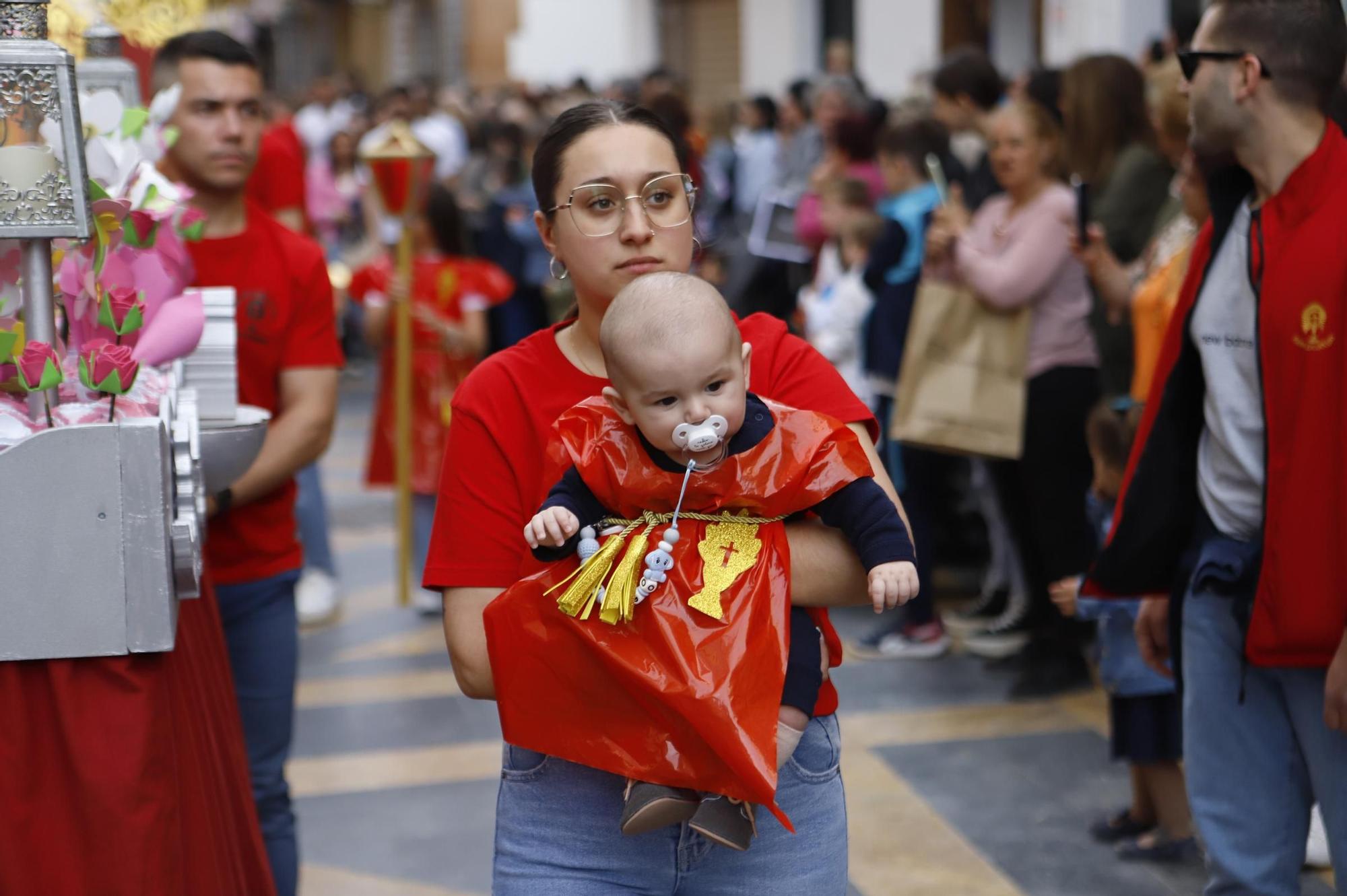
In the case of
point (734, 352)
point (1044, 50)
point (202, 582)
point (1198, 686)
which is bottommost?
point (1198, 686)

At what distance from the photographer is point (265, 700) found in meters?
3.74

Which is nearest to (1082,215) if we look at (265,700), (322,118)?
(265,700)

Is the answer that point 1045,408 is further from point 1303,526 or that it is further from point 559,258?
point 559,258

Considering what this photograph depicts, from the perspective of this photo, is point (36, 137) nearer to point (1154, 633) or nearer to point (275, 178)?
point (1154, 633)

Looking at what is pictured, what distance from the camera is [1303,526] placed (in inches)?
114

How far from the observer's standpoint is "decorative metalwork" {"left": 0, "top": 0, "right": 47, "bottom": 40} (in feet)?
7.59

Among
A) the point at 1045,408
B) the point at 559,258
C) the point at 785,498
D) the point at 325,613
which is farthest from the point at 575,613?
the point at 325,613

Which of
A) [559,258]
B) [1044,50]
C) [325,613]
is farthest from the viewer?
[1044,50]

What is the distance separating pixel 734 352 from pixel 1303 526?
130 cm

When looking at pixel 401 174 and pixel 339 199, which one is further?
pixel 339 199

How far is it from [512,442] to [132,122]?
3.54 feet

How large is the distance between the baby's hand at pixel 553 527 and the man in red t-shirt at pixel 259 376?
1666 mm

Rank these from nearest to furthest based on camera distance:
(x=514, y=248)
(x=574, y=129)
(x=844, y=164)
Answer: (x=574, y=129) < (x=844, y=164) < (x=514, y=248)

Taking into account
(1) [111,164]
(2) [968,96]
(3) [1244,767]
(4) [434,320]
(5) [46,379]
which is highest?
(2) [968,96]
